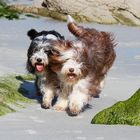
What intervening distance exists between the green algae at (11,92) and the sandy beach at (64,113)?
0.15 meters

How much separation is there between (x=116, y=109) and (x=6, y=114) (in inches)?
51.5

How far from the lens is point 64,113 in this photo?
871cm

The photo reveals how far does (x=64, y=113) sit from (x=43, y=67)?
0.66m

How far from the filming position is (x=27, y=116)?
26.4ft

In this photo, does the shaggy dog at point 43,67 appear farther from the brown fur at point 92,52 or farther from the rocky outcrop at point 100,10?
the rocky outcrop at point 100,10

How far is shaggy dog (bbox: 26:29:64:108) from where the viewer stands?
28.6 feet

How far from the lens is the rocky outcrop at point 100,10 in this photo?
840 inches

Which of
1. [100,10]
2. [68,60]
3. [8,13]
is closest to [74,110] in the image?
[68,60]

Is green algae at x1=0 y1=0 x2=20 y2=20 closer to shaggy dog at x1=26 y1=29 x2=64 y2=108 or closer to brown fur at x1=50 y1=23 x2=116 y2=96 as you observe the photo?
brown fur at x1=50 y1=23 x2=116 y2=96

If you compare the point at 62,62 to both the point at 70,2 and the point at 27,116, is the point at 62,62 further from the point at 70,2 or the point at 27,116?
the point at 70,2

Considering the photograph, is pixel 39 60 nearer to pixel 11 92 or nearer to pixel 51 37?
pixel 51 37

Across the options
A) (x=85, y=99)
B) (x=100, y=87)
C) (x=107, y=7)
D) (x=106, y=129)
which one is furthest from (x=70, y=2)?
(x=106, y=129)

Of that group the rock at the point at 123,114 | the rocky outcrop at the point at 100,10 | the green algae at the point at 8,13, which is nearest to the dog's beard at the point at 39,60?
the rock at the point at 123,114

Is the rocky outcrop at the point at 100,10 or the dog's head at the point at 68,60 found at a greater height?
the dog's head at the point at 68,60
